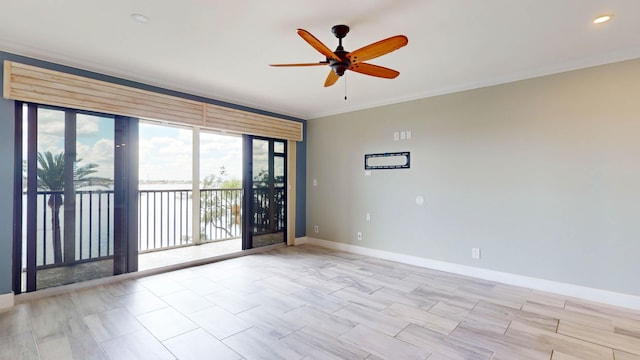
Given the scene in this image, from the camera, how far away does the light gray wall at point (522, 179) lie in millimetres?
2943

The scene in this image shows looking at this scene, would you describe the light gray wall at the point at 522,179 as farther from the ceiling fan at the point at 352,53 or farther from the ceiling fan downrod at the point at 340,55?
the ceiling fan downrod at the point at 340,55

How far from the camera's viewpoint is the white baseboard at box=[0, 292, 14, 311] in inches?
109

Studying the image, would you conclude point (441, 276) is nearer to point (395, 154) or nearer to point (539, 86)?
point (395, 154)

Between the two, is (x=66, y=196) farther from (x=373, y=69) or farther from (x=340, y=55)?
(x=373, y=69)

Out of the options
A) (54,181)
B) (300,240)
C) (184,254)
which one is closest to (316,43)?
(54,181)

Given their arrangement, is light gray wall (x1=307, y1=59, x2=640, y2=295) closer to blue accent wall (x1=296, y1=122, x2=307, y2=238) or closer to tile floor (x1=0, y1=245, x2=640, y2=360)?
tile floor (x1=0, y1=245, x2=640, y2=360)

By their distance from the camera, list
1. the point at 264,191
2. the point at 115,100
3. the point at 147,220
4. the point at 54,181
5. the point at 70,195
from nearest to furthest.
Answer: the point at 54,181, the point at 70,195, the point at 115,100, the point at 147,220, the point at 264,191

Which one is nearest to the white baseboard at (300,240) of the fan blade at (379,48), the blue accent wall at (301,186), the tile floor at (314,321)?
the blue accent wall at (301,186)

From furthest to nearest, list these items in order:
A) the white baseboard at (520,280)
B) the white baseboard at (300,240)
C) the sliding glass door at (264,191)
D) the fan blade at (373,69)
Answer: the white baseboard at (300,240)
the sliding glass door at (264,191)
the white baseboard at (520,280)
the fan blade at (373,69)

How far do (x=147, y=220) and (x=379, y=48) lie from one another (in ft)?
16.1

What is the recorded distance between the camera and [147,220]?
16.7 feet

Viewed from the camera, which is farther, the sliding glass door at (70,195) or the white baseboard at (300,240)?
the white baseboard at (300,240)

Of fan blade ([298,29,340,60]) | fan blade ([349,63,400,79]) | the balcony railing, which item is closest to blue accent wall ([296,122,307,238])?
the balcony railing

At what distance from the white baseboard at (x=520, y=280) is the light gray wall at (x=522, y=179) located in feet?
0.21
